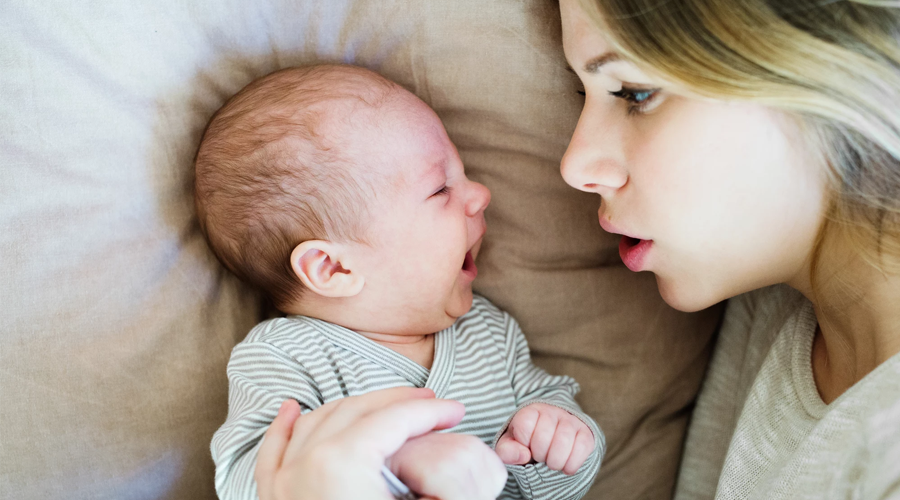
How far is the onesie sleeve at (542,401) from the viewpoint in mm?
1116

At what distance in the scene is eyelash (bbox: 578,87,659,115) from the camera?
908 mm

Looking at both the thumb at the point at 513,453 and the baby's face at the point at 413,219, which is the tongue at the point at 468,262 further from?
the thumb at the point at 513,453

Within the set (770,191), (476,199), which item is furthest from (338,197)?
(770,191)

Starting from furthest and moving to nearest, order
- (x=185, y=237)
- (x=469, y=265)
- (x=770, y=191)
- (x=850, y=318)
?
(x=469, y=265) < (x=185, y=237) < (x=850, y=318) < (x=770, y=191)

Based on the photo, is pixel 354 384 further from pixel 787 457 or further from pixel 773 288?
pixel 773 288

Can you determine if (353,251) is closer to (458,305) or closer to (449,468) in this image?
(458,305)

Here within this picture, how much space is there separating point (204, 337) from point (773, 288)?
3.37 ft

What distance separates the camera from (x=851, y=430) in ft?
2.65

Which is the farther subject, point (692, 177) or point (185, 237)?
point (185, 237)

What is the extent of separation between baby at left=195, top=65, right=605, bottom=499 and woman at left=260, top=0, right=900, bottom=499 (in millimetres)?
255

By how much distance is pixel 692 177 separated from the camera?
0.89m

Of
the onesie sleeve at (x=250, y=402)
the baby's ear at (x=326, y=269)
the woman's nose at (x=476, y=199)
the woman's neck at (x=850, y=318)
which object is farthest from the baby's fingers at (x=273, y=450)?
the woman's neck at (x=850, y=318)

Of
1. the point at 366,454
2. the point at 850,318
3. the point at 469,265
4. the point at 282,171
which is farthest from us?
the point at 469,265

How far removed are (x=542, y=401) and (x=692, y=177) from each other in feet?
1.64
